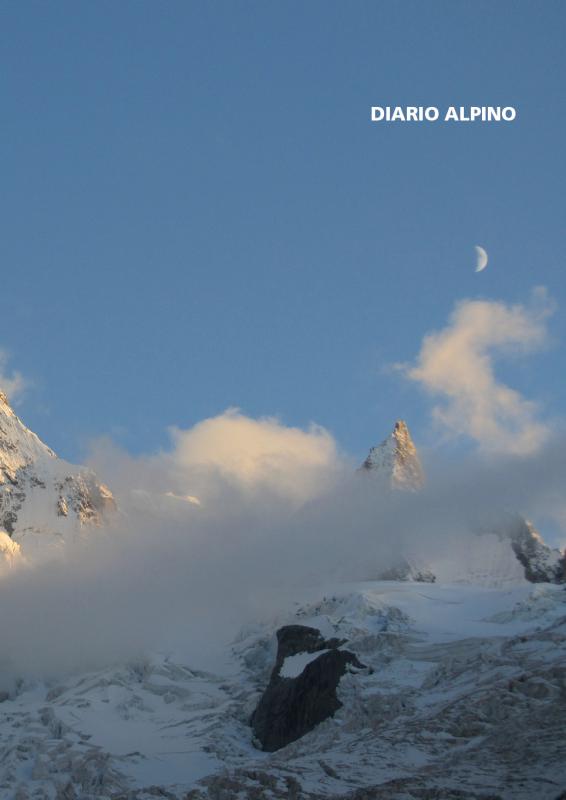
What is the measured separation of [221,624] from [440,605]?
46203 millimetres

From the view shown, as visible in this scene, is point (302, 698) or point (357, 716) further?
point (302, 698)

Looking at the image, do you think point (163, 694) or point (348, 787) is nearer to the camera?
point (348, 787)

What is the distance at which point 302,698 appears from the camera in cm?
13562

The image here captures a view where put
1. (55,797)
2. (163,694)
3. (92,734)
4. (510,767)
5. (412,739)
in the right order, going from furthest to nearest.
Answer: (163,694) < (92,734) < (55,797) < (412,739) < (510,767)

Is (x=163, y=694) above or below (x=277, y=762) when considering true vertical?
above

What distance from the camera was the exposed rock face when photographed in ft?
427

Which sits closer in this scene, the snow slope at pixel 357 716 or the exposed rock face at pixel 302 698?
the snow slope at pixel 357 716

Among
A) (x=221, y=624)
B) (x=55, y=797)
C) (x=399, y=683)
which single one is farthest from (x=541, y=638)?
(x=221, y=624)

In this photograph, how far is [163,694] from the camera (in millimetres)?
161375

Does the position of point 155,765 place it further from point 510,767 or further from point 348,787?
point 510,767

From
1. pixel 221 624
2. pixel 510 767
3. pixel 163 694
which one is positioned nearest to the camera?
pixel 510 767

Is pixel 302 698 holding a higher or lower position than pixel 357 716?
higher

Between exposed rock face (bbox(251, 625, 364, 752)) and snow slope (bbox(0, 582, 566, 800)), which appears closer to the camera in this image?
snow slope (bbox(0, 582, 566, 800))

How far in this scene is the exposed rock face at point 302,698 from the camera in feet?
427
